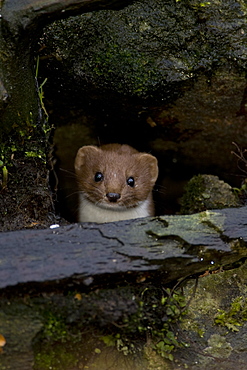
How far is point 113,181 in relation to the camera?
505cm

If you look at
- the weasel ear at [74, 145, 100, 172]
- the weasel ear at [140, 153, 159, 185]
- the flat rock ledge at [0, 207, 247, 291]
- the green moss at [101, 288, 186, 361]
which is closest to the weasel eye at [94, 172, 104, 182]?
the weasel ear at [74, 145, 100, 172]

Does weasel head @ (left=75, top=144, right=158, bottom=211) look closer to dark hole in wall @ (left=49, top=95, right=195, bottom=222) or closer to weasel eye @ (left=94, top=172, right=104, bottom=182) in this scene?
weasel eye @ (left=94, top=172, right=104, bottom=182)

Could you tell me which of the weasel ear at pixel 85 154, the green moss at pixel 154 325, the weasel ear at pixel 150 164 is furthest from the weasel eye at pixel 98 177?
the green moss at pixel 154 325

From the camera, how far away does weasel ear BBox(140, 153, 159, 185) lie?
18.0 ft

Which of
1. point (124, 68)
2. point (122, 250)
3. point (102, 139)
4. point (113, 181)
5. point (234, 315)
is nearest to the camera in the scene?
point (122, 250)

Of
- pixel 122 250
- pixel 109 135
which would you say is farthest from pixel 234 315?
pixel 109 135

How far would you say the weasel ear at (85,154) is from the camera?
539 cm

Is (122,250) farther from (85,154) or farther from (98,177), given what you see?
(85,154)

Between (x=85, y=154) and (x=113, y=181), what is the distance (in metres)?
0.59

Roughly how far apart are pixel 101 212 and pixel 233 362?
2.44 m

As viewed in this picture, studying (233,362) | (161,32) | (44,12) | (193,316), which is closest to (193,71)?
(161,32)

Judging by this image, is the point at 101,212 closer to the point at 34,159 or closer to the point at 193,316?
the point at 34,159

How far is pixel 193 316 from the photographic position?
3654 millimetres

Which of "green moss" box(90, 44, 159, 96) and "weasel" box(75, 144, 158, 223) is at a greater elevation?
"green moss" box(90, 44, 159, 96)
